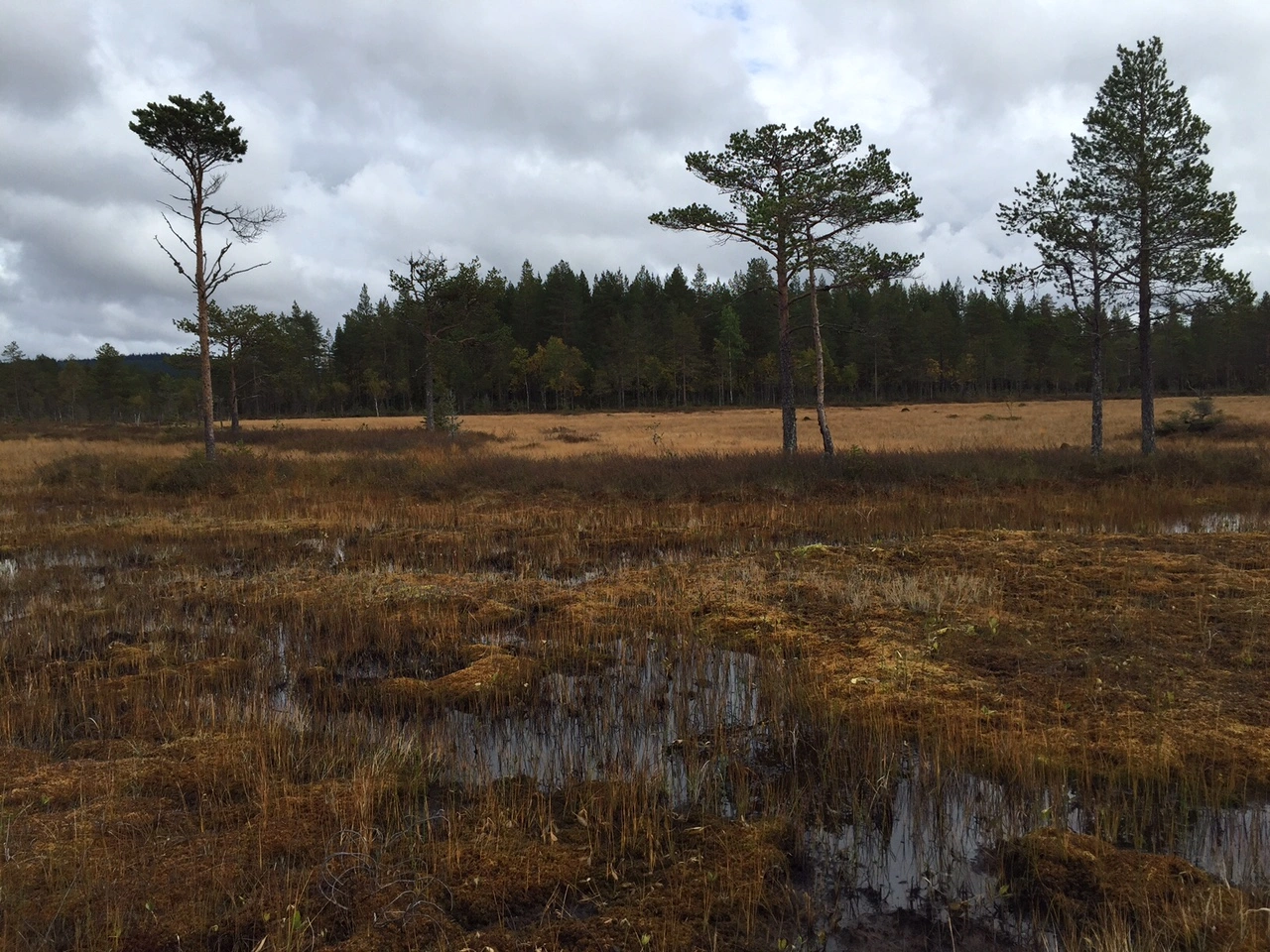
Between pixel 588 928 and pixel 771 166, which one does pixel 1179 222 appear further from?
pixel 588 928

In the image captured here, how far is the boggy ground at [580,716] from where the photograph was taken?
325 cm

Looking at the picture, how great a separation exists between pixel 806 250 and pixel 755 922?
17471 millimetres

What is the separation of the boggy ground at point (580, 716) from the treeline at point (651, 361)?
57482 mm

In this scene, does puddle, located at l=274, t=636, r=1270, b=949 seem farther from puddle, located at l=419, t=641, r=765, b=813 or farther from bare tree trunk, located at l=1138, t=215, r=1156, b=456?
bare tree trunk, located at l=1138, t=215, r=1156, b=456

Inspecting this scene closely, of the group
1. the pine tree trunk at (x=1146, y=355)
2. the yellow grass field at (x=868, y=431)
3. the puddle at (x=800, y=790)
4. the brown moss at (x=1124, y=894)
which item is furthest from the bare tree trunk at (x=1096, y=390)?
the brown moss at (x=1124, y=894)

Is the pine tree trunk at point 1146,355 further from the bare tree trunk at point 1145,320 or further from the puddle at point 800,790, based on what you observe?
the puddle at point 800,790

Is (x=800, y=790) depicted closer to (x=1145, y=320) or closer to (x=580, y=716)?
(x=580, y=716)

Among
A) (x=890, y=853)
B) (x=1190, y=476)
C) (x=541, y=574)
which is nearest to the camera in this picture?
(x=890, y=853)

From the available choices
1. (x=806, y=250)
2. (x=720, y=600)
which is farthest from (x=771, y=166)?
(x=720, y=600)

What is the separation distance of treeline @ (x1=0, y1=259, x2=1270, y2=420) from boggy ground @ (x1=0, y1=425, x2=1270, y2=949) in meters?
57.5

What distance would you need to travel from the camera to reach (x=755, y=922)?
3.19 metres

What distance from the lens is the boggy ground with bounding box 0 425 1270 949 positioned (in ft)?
10.7

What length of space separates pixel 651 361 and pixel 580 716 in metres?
66.3

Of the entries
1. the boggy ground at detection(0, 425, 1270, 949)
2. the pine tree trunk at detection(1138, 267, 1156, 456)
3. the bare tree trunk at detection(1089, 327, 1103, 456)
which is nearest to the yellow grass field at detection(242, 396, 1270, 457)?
the bare tree trunk at detection(1089, 327, 1103, 456)
